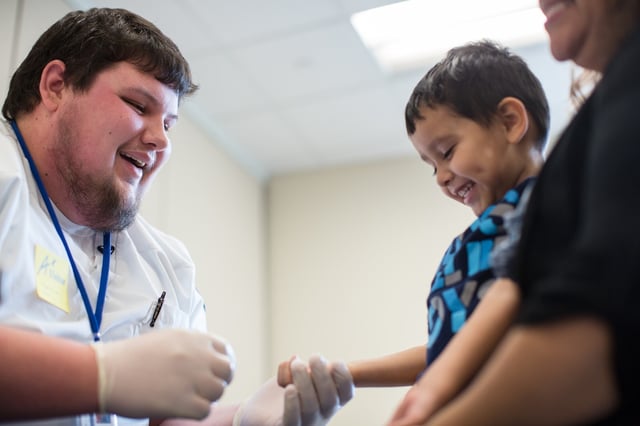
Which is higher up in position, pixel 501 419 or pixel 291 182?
pixel 291 182

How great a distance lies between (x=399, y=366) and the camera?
49.5 inches

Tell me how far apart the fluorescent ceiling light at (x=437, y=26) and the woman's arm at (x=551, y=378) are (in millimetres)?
2669

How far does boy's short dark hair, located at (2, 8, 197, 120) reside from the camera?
1.55 metres

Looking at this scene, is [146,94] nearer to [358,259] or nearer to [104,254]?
[104,254]

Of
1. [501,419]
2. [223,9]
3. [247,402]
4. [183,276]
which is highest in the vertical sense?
[223,9]

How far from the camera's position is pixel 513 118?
45.7 inches

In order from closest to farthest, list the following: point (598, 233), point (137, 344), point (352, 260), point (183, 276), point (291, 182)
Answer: point (598, 233)
point (137, 344)
point (183, 276)
point (352, 260)
point (291, 182)

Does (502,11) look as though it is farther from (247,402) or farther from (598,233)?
(598,233)

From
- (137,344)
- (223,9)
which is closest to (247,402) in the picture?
(137,344)

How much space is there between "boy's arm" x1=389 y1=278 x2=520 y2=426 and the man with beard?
47 centimetres

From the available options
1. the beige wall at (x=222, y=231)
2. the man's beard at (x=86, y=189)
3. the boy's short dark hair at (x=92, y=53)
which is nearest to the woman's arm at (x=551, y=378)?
the man's beard at (x=86, y=189)

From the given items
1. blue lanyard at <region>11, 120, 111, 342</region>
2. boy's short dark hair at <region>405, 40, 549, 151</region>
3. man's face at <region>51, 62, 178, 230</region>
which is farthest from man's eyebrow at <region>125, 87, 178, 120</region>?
boy's short dark hair at <region>405, 40, 549, 151</region>

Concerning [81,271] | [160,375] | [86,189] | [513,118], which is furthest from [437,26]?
[160,375]

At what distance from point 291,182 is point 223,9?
2061mm
